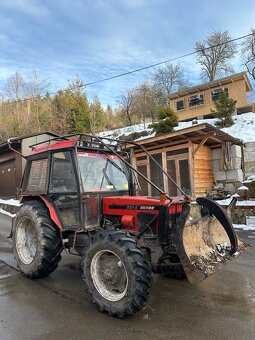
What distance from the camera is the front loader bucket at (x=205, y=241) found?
3.51 metres

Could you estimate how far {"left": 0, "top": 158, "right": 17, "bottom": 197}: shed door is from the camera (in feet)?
63.9

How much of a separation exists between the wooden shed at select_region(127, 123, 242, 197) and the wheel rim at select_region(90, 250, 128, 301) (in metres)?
10.4

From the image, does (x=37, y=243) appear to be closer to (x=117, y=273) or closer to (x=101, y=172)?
(x=101, y=172)

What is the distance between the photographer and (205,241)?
407 centimetres

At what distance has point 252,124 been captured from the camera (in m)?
22.0

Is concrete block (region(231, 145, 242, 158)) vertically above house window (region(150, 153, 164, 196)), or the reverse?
concrete block (region(231, 145, 242, 158))

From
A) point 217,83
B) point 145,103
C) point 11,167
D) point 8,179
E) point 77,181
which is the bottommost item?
point 77,181

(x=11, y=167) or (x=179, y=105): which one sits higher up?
(x=179, y=105)

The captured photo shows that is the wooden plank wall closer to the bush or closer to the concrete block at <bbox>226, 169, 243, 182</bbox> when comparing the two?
the concrete block at <bbox>226, 169, 243, 182</bbox>

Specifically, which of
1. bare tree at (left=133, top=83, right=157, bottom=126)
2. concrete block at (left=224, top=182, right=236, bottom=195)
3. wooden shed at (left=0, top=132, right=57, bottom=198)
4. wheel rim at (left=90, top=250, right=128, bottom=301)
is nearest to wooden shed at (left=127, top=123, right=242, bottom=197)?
concrete block at (left=224, top=182, right=236, bottom=195)

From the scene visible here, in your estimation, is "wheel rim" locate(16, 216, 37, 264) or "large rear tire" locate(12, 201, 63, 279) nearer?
"large rear tire" locate(12, 201, 63, 279)

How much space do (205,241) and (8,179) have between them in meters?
18.4

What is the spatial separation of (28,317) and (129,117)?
120 feet

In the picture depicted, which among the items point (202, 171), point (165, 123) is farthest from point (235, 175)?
point (165, 123)
